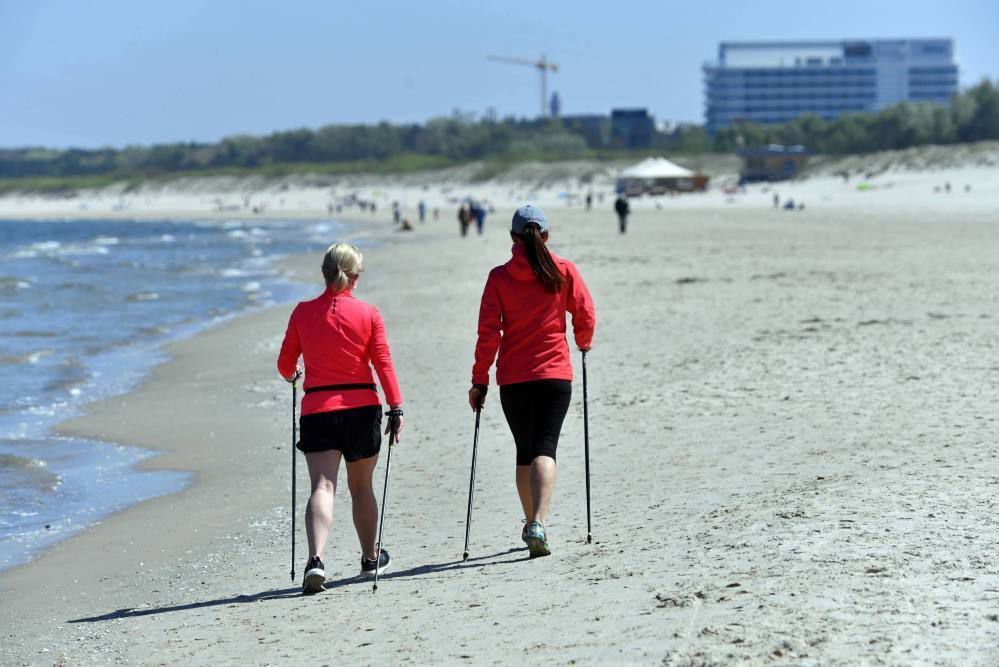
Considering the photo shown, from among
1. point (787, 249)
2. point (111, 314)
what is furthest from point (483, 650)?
point (787, 249)

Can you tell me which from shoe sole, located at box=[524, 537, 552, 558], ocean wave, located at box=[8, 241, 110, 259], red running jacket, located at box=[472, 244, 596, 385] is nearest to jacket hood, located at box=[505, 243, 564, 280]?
red running jacket, located at box=[472, 244, 596, 385]

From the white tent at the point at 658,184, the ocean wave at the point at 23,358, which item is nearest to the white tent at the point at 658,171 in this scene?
the white tent at the point at 658,184

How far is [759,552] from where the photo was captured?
5.60 meters

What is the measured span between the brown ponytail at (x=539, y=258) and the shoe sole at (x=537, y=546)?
1.23 m

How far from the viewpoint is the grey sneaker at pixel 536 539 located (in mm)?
6203

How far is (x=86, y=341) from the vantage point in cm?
2070

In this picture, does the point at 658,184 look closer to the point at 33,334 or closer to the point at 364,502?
the point at 33,334

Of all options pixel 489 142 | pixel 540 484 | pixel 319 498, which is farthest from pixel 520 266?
pixel 489 142

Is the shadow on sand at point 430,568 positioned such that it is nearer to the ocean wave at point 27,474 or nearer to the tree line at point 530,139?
the ocean wave at point 27,474

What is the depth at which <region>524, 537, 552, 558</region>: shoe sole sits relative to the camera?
621 centimetres

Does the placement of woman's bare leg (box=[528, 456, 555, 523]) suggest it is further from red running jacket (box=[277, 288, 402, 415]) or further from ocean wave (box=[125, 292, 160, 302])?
ocean wave (box=[125, 292, 160, 302])

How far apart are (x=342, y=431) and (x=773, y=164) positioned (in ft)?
293

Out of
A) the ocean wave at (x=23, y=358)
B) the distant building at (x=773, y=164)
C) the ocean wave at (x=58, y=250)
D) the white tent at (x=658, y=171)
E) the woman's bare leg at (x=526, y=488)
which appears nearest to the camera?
the woman's bare leg at (x=526, y=488)

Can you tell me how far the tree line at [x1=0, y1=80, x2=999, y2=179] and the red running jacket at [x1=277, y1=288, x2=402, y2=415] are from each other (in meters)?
98.7
